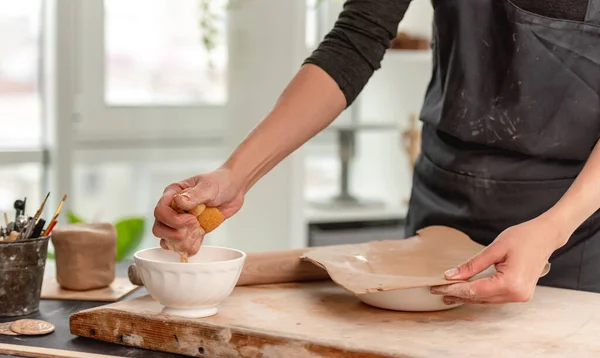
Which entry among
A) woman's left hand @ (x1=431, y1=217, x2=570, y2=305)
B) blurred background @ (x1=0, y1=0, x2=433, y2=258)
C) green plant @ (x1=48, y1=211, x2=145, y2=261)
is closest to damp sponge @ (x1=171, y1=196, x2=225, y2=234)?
woman's left hand @ (x1=431, y1=217, x2=570, y2=305)

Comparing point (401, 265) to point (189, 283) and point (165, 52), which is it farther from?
point (165, 52)

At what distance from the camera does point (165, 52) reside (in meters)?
3.16

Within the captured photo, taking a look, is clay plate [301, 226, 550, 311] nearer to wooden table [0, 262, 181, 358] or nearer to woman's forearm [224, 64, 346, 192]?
woman's forearm [224, 64, 346, 192]

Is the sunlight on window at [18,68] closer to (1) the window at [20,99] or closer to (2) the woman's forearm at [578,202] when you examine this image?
(1) the window at [20,99]

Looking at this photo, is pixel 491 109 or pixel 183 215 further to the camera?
pixel 491 109

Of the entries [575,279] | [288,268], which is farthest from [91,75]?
[575,279]

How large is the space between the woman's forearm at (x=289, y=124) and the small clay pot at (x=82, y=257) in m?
0.26

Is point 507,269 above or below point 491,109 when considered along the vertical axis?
below

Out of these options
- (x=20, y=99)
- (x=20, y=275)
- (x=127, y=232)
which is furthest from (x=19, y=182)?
(x=20, y=275)

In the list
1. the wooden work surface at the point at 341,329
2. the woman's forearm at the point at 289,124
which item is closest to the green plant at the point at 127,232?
the woman's forearm at the point at 289,124

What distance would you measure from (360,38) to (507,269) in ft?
→ 1.80

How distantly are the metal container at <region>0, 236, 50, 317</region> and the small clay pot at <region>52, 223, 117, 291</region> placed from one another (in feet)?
0.43

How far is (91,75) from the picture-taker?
298 cm

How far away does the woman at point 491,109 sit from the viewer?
1.44 metres
